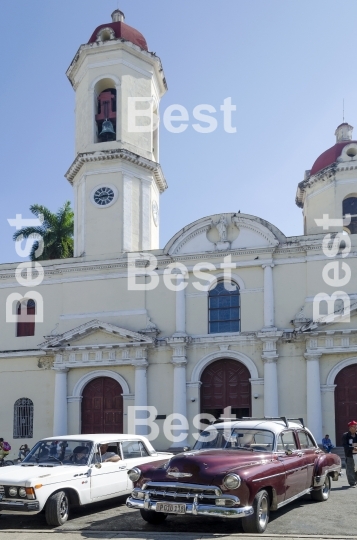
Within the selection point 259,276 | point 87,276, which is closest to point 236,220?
point 259,276

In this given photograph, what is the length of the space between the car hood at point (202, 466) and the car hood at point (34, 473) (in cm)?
153

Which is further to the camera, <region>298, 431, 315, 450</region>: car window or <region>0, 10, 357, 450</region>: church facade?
<region>0, 10, 357, 450</region>: church facade

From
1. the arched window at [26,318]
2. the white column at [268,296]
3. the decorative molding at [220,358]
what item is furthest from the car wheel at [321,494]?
the arched window at [26,318]

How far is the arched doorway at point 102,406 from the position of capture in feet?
79.5

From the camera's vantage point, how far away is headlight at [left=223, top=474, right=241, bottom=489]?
29.1 ft

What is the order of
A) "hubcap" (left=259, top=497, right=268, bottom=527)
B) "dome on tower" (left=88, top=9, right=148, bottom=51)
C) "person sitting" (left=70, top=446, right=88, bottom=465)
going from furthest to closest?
1. "dome on tower" (left=88, top=9, right=148, bottom=51)
2. "person sitting" (left=70, top=446, right=88, bottom=465)
3. "hubcap" (left=259, top=497, right=268, bottom=527)

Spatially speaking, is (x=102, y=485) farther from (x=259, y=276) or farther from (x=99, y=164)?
(x=99, y=164)

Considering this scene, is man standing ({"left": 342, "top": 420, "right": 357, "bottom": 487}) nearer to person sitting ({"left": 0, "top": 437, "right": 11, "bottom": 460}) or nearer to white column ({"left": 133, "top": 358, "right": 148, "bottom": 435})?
white column ({"left": 133, "top": 358, "right": 148, "bottom": 435})

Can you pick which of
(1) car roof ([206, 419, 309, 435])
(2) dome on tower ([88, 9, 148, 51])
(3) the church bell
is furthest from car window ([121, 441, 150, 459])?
(2) dome on tower ([88, 9, 148, 51])

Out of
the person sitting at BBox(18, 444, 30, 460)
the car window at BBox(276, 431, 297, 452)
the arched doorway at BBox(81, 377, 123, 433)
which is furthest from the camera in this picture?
the arched doorway at BBox(81, 377, 123, 433)

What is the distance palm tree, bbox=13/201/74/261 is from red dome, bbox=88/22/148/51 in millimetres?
10740

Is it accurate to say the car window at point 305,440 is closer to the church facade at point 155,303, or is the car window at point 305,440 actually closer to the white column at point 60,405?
the church facade at point 155,303

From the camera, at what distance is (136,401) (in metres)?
23.6

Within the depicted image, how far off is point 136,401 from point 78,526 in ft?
44.6
